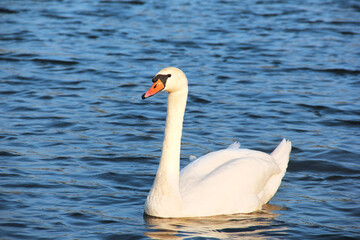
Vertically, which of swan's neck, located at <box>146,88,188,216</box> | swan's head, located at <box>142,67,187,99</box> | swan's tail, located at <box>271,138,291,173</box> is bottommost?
swan's tail, located at <box>271,138,291,173</box>

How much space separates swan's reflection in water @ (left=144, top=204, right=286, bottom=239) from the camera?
22.1ft

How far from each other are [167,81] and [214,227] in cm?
156

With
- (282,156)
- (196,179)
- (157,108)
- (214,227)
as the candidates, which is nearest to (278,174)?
(282,156)

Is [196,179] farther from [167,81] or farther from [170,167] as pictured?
[167,81]

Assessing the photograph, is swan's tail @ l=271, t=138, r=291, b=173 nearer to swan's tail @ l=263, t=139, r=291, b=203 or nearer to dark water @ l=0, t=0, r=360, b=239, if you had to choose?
swan's tail @ l=263, t=139, r=291, b=203

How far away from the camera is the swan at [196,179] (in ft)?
23.1

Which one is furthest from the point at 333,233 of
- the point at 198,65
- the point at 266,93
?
the point at 198,65

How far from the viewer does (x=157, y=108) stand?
1233 centimetres

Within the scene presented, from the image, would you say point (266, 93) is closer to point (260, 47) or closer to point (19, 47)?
point (260, 47)

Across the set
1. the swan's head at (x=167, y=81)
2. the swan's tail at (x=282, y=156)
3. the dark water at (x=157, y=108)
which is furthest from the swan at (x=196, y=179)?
the swan's tail at (x=282, y=156)

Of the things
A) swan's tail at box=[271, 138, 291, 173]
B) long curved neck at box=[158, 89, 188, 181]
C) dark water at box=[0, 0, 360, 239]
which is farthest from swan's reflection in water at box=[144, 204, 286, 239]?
swan's tail at box=[271, 138, 291, 173]

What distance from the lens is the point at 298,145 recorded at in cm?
1017

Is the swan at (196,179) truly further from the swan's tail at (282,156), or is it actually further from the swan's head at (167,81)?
the swan's tail at (282,156)

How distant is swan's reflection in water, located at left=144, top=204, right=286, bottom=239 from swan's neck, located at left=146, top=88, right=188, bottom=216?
162mm
